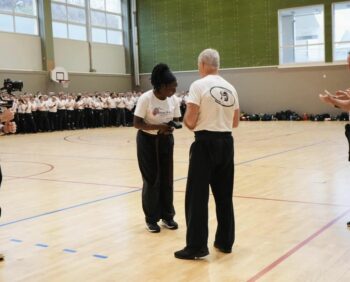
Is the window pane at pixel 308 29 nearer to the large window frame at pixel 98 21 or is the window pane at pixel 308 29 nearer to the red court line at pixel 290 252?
the large window frame at pixel 98 21

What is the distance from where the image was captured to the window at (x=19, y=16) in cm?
2469

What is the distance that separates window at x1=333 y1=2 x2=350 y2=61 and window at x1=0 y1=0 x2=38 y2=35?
1579cm

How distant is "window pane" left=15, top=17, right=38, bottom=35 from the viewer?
25656mm

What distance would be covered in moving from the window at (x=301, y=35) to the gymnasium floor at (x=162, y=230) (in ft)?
55.8

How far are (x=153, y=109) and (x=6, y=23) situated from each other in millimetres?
21530

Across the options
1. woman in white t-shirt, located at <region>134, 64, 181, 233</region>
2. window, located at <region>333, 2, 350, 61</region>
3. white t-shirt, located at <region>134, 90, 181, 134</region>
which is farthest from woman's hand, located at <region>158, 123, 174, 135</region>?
window, located at <region>333, 2, 350, 61</region>

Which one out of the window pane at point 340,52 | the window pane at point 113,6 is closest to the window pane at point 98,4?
the window pane at point 113,6

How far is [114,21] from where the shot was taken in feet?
103

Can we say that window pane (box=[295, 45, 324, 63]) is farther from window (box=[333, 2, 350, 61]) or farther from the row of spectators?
the row of spectators

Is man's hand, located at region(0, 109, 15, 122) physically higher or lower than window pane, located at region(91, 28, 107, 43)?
lower

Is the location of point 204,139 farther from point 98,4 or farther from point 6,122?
point 98,4

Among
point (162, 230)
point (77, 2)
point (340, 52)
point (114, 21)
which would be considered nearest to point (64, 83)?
point (77, 2)

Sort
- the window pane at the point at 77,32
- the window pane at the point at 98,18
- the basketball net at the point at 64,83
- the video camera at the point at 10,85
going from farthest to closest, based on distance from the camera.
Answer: the window pane at the point at 98,18, the window pane at the point at 77,32, the basketball net at the point at 64,83, the video camera at the point at 10,85

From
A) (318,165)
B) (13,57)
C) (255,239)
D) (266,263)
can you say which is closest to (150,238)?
(255,239)
